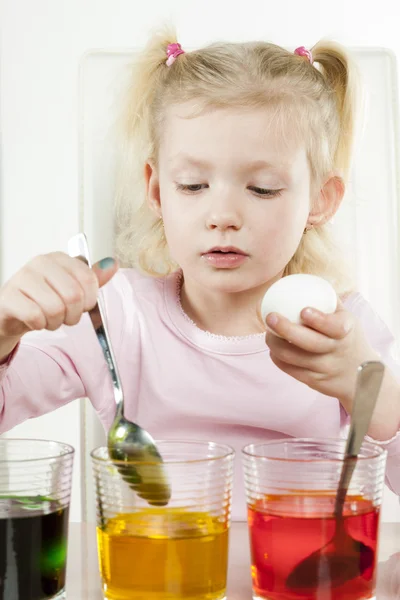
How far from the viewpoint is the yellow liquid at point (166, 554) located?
0.46 m

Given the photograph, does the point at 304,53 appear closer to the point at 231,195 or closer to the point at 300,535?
the point at 231,195

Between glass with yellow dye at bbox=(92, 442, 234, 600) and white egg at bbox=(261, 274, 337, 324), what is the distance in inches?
9.1

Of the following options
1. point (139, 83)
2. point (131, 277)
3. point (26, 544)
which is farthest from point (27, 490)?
point (139, 83)

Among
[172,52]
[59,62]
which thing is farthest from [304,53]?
[59,62]

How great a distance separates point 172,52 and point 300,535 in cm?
82

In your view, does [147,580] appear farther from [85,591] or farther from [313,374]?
[313,374]

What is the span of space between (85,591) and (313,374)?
14.0 inches

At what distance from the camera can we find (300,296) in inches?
26.8

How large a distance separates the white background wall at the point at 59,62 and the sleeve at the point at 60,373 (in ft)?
2.99

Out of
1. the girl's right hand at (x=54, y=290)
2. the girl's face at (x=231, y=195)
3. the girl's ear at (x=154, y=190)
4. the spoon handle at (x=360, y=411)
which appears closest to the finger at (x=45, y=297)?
the girl's right hand at (x=54, y=290)

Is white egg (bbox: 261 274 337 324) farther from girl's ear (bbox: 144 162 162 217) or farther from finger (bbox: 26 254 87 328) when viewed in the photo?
girl's ear (bbox: 144 162 162 217)

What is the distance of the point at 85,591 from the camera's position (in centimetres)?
53

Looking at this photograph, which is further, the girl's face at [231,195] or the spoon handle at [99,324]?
the girl's face at [231,195]

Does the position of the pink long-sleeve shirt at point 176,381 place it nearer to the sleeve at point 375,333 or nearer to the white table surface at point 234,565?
the sleeve at point 375,333
